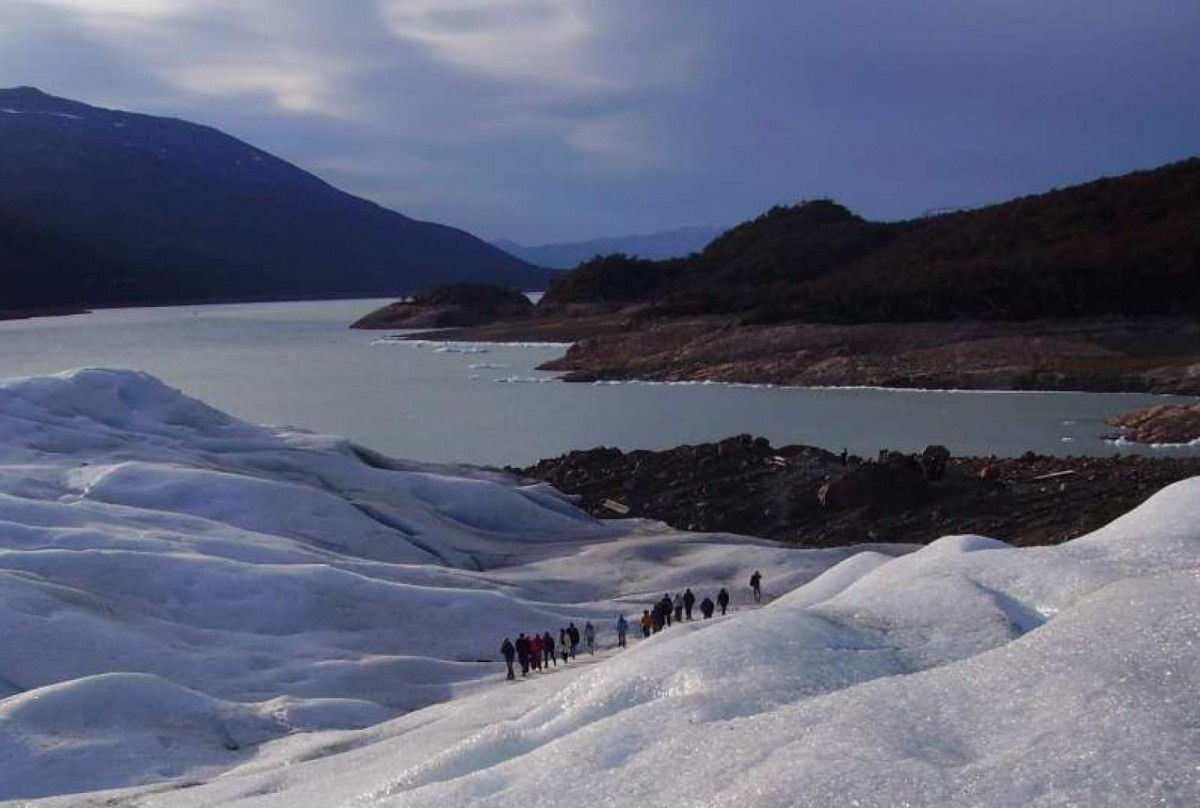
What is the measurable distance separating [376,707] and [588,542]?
11874 millimetres

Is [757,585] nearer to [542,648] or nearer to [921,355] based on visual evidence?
[542,648]

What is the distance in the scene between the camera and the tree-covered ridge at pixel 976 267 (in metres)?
70.6

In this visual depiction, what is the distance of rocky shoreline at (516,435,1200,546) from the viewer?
26.3 metres

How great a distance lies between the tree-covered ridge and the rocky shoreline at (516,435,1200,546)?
38.9m

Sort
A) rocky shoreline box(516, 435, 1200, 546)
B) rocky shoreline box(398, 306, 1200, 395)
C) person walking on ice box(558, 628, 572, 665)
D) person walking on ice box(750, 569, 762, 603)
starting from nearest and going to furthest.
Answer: person walking on ice box(558, 628, 572, 665)
person walking on ice box(750, 569, 762, 603)
rocky shoreline box(516, 435, 1200, 546)
rocky shoreline box(398, 306, 1200, 395)

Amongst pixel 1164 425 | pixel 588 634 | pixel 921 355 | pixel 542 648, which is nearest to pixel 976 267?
pixel 921 355

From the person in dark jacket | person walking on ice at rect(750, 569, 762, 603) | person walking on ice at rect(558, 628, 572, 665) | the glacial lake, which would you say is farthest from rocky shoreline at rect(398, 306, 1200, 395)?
person walking on ice at rect(558, 628, 572, 665)

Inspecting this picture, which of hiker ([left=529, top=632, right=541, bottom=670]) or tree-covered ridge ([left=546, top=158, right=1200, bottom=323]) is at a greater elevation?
tree-covered ridge ([left=546, top=158, right=1200, bottom=323])

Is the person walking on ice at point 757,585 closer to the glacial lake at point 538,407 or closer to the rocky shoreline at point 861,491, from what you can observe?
the rocky shoreline at point 861,491

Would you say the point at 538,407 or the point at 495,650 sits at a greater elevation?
the point at 538,407

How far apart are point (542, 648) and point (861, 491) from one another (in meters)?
12.4

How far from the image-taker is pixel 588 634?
63.7ft

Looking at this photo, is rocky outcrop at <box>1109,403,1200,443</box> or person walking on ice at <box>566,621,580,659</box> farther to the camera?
rocky outcrop at <box>1109,403,1200,443</box>

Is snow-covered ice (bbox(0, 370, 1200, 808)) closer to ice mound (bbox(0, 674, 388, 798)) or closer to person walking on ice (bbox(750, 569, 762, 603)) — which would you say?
ice mound (bbox(0, 674, 388, 798))
